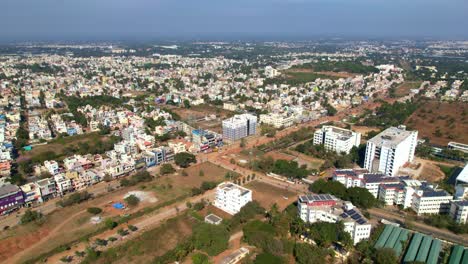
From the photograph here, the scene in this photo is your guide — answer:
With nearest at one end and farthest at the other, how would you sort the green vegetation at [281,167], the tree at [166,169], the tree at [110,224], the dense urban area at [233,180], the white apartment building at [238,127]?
1. the dense urban area at [233,180]
2. the tree at [110,224]
3. the green vegetation at [281,167]
4. the tree at [166,169]
5. the white apartment building at [238,127]

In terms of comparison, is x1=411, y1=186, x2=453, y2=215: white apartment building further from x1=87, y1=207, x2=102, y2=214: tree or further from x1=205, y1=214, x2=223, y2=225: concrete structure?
x1=87, y1=207, x2=102, y2=214: tree

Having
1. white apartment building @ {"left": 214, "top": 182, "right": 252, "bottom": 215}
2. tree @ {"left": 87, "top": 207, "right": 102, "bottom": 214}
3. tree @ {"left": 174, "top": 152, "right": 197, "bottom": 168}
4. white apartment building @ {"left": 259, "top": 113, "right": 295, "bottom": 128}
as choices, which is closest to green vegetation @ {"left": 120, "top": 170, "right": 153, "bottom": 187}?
tree @ {"left": 174, "top": 152, "right": 197, "bottom": 168}

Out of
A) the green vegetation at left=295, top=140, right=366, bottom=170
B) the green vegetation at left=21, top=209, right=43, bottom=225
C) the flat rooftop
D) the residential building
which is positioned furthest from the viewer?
the green vegetation at left=295, top=140, right=366, bottom=170

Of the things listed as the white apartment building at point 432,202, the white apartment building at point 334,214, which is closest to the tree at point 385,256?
the white apartment building at point 334,214

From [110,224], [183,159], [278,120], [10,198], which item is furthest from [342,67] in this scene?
[10,198]

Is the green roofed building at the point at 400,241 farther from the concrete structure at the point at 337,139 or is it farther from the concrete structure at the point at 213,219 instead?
the concrete structure at the point at 337,139

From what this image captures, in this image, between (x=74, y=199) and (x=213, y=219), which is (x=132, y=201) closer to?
(x=74, y=199)
